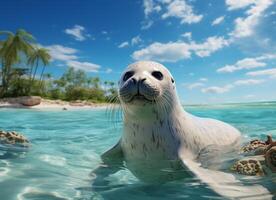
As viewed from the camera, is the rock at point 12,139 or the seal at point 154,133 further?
the rock at point 12,139

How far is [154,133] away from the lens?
2.93 m

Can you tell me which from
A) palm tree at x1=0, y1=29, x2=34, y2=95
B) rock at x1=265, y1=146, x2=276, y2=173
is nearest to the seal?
Result: rock at x1=265, y1=146, x2=276, y2=173

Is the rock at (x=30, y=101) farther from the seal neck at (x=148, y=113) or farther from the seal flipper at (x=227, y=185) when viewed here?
the seal flipper at (x=227, y=185)

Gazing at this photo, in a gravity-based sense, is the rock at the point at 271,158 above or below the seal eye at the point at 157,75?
below

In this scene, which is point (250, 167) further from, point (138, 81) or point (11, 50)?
point (11, 50)

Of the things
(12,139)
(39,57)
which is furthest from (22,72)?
(12,139)

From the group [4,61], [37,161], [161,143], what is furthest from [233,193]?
[4,61]

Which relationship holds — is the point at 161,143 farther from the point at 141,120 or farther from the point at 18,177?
the point at 18,177

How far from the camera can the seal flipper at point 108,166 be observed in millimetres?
2731

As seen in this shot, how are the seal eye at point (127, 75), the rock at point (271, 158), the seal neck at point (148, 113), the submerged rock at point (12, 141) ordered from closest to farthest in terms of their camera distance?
1. the rock at point (271, 158)
2. the seal neck at point (148, 113)
3. the seal eye at point (127, 75)
4. the submerged rock at point (12, 141)

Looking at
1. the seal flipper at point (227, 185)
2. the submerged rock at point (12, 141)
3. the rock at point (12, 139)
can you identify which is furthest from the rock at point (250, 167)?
the rock at point (12, 139)

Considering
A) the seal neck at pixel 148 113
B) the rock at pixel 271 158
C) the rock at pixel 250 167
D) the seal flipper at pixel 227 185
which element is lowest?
the seal flipper at pixel 227 185

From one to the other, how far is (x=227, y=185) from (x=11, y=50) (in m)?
29.6

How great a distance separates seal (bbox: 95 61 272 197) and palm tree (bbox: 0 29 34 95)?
28136 mm
